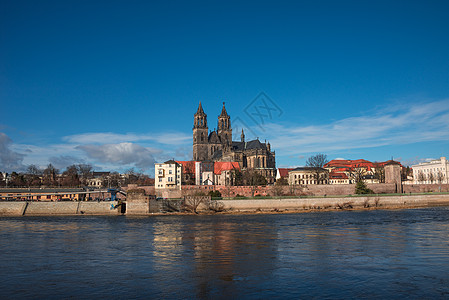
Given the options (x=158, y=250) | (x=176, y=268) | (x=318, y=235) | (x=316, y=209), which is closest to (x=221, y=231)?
(x=318, y=235)

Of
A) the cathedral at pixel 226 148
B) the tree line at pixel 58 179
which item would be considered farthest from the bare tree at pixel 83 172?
the cathedral at pixel 226 148

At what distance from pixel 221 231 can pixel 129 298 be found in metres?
23.5

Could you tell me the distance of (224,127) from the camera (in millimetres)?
154750

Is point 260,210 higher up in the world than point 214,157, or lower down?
lower down

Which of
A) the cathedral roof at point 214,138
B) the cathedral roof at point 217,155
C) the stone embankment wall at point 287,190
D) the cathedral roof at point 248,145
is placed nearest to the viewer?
the stone embankment wall at point 287,190

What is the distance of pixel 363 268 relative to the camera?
20562 millimetres

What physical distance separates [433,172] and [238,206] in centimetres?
8139

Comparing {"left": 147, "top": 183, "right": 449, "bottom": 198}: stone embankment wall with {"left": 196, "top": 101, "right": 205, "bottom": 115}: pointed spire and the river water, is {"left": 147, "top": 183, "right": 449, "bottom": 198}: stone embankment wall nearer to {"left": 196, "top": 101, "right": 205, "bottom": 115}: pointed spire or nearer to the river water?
the river water

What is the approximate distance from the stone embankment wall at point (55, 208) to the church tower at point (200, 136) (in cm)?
8146

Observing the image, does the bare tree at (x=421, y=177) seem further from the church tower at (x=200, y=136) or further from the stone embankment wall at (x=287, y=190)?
the church tower at (x=200, y=136)

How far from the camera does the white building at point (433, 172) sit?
376 ft

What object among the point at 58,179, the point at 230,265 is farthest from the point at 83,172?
the point at 230,265

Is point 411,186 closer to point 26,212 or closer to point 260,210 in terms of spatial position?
point 260,210

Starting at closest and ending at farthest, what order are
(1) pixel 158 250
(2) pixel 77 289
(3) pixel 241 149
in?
(2) pixel 77 289
(1) pixel 158 250
(3) pixel 241 149
